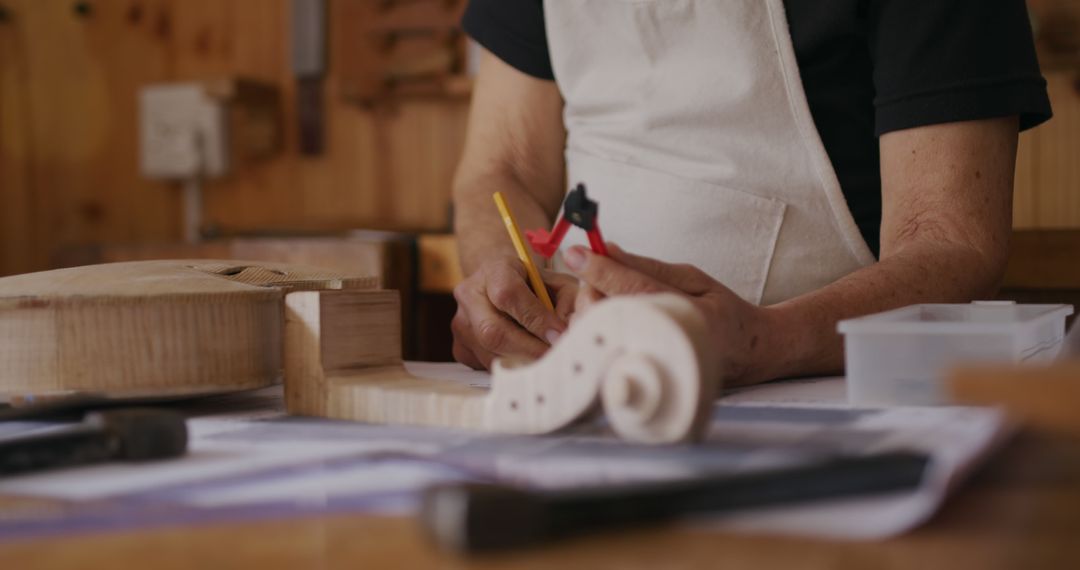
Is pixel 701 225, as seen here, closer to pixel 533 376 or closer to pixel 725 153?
pixel 725 153

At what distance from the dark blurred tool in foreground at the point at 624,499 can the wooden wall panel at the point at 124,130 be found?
9.28 ft

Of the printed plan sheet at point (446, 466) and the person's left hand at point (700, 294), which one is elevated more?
the person's left hand at point (700, 294)

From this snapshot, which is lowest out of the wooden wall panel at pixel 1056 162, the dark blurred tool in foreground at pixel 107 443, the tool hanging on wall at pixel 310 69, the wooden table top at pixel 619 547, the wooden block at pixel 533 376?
the wooden table top at pixel 619 547

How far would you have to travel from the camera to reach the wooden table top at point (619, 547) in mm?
405

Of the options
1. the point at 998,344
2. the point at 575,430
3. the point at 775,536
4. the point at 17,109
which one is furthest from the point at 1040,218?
the point at 17,109

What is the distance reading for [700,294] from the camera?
2.76 ft

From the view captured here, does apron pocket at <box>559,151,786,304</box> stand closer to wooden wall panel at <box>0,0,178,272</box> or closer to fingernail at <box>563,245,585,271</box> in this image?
fingernail at <box>563,245,585,271</box>

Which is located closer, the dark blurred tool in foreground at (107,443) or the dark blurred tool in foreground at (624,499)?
the dark blurred tool in foreground at (624,499)

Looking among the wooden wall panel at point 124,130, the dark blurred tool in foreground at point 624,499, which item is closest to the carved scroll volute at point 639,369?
the dark blurred tool in foreground at point 624,499

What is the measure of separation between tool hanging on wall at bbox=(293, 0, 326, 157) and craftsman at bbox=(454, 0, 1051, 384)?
1750mm

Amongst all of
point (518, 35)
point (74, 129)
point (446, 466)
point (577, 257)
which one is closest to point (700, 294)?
point (577, 257)

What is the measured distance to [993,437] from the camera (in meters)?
0.54

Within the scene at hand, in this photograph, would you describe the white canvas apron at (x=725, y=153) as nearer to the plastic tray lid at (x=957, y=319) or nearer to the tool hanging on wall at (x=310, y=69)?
the plastic tray lid at (x=957, y=319)

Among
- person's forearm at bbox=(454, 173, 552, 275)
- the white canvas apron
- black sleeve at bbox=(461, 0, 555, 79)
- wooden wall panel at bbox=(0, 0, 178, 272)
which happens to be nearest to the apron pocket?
the white canvas apron
